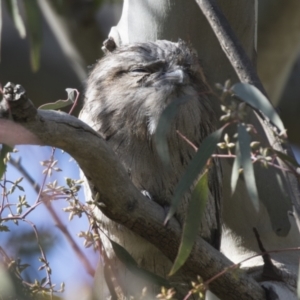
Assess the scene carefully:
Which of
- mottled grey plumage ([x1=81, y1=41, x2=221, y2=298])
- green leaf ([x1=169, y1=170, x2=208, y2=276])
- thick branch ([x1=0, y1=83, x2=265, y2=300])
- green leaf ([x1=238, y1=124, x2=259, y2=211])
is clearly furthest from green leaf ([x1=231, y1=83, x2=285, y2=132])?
mottled grey plumage ([x1=81, y1=41, x2=221, y2=298])

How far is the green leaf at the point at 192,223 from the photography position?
162cm

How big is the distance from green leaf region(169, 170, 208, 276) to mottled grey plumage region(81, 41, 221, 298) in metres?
0.70

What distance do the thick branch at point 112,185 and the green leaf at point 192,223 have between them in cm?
18

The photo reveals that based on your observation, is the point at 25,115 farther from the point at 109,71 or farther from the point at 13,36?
the point at 13,36

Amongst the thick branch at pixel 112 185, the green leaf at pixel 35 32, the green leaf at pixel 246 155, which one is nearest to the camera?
the green leaf at pixel 246 155

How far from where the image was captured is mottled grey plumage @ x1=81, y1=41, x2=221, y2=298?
8.13 ft

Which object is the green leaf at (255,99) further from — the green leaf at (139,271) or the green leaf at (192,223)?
the green leaf at (139,271)

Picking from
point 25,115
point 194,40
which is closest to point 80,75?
point 194,40

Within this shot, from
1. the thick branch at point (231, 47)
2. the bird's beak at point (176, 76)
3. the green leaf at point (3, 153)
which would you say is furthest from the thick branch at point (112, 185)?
the bird's beak at point (176, 76)

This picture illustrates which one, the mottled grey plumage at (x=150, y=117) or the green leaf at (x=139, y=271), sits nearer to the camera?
the green leaf at (x=139, y=271)

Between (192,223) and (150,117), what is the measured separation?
91 cm

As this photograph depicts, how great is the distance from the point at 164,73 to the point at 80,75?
53.7 inches

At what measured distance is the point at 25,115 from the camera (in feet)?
5.16

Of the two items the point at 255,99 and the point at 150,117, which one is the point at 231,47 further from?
the point at 150,117
